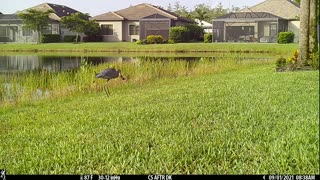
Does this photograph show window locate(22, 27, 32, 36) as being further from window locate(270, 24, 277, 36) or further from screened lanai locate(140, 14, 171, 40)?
window locate(270, 24, 277, 36)

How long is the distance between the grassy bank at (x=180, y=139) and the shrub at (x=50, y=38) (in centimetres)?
249

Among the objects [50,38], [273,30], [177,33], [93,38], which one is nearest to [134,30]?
[93,38]

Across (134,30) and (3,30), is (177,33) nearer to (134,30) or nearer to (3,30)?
(134,30)

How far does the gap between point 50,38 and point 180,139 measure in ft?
17.8

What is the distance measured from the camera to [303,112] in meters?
3.03

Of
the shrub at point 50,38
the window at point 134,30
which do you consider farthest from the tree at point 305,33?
the shrub at point 50,38

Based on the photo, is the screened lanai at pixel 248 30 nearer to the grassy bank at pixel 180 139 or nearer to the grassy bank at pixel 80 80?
the grassy bank at pixel 80 80

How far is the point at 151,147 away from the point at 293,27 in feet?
85.2

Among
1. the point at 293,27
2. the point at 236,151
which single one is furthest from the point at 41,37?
the point at 293,27

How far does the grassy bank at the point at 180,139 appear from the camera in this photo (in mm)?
2680

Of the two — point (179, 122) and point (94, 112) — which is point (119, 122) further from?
point (94, 112)

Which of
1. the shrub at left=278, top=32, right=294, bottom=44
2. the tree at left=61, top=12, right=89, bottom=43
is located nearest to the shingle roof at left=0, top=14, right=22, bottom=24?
the tree at left=61, top=12, right=89, bottom=43

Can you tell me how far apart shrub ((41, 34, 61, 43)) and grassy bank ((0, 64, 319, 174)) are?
249cm

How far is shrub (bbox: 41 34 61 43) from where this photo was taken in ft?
24.4
